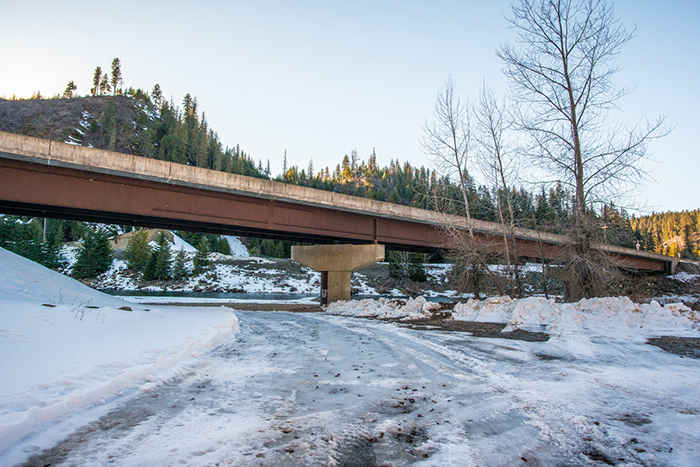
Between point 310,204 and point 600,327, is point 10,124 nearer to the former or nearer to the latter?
point 310,204

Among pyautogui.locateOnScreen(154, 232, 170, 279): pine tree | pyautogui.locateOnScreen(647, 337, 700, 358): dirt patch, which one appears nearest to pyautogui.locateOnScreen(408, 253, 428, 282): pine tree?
pyautogui.locateOnScreen(154, 232, 170, 279): pine tree

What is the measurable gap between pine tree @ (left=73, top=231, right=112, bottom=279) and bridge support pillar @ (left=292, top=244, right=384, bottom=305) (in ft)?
171

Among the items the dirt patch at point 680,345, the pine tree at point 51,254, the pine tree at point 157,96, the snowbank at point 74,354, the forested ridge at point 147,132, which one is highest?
the pine tree at point 157,96

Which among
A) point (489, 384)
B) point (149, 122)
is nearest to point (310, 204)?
point (489, 384)

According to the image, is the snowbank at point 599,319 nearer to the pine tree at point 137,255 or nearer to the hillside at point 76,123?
the pine tree at point 137,255

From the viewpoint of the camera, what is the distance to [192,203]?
18.9 meters

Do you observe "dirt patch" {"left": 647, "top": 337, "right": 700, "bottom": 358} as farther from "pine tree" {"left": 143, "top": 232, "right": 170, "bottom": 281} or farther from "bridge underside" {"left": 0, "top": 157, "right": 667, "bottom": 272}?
"pine tree" {"left": 143, "top": 232, "right": 170, "bottom": 281}

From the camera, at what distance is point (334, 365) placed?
6453 mm

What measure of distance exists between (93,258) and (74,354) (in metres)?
69.8

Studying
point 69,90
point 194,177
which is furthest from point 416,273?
point 69,90

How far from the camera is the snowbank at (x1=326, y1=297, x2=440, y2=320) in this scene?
17.5m

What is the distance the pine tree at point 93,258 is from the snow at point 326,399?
→ 2505 inches

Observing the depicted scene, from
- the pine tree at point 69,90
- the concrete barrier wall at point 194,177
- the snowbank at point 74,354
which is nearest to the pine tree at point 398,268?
the concrete barrier wall at point 194,177

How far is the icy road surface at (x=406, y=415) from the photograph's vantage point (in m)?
Answer: 2.88
